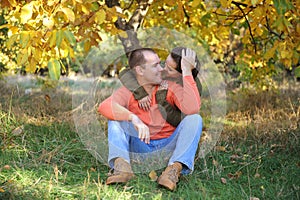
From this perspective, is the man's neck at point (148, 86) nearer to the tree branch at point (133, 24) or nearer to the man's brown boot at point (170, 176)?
the man's brown boot at point (170, 176)

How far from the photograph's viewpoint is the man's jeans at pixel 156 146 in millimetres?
2377

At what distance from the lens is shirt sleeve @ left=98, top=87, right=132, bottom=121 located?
245cm

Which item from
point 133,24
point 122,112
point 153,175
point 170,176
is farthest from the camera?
point 133,24

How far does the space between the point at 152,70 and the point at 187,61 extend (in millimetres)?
205

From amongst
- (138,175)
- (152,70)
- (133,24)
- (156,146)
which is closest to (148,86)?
(152,70)

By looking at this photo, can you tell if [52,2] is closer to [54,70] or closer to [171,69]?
[54,70]

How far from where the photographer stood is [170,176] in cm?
223

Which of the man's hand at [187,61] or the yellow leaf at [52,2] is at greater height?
the yellow leaf at [52,2]

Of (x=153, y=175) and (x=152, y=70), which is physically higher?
(x=152, y=70)

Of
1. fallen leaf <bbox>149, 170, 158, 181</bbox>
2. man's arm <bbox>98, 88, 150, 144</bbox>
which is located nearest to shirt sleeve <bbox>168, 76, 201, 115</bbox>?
man's arm <bbox>98, 88, 150, 144</bbox>

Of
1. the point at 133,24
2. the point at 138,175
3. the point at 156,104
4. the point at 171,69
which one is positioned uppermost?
the point at 133,24

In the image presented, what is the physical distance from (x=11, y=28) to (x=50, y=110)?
1.67 metres

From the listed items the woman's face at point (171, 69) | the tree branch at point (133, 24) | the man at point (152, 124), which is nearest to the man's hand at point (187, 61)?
the man at point (152, 124)

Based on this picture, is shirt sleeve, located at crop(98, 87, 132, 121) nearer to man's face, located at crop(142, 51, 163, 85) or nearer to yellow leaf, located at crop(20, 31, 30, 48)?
man's face, located at crop(142, 51, 163, 85)
